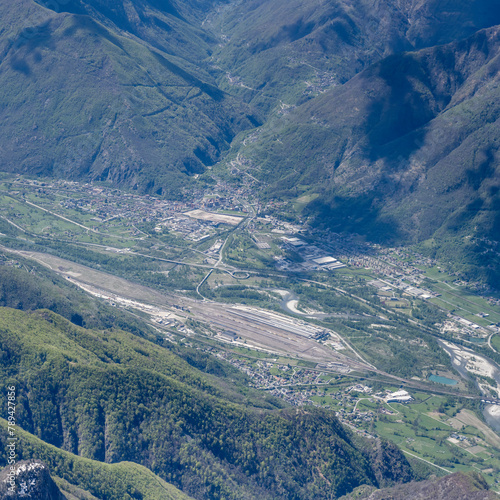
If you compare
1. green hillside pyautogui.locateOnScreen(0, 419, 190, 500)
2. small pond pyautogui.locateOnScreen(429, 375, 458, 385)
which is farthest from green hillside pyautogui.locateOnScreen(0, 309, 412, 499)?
small pond pyautogui.locateOnScreen(429, 375, 458, 385)

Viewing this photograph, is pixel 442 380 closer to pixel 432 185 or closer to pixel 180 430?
pixel 180 430

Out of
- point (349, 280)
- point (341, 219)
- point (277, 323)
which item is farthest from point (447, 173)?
point (277, 323)

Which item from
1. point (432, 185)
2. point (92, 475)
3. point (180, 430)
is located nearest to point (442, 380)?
point (180, 430)

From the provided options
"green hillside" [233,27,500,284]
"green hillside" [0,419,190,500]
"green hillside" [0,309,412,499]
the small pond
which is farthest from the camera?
"green hillside" [233,27,500,284]

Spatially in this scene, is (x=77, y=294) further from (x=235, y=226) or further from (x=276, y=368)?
(x=235, y=226)

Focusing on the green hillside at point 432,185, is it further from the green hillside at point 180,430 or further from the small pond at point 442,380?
the green hillside at point 180,430

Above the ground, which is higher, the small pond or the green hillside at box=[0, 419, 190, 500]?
the green hillside at box=[0, 419, 190, 500]

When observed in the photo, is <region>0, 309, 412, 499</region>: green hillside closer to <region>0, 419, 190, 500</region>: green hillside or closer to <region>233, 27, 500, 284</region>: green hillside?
<region>0, 419, 190, 500</region>: green hillside

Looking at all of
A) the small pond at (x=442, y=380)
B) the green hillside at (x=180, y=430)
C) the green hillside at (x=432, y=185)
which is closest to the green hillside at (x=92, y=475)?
the green hillside at (x=180, y=430)
